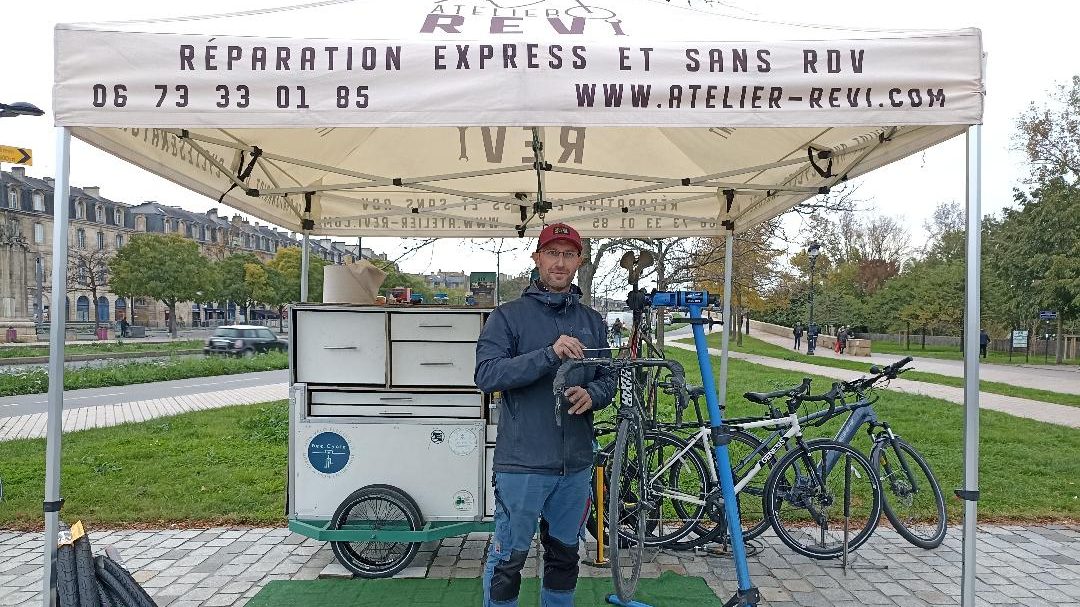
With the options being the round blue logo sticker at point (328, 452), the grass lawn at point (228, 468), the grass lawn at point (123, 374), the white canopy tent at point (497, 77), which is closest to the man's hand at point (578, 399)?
the white canopy tent at point (497, 77)

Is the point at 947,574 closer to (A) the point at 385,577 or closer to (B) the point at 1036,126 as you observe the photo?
(A) the point at 385,577

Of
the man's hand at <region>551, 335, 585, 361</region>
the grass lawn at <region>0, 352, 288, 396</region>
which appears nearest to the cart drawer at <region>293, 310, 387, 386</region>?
the man's hand at <region>551, 335, 585, 361</region>

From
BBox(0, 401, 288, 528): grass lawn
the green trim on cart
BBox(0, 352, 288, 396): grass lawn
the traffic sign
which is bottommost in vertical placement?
BBox(0, 352, 288, 396): grass lawn

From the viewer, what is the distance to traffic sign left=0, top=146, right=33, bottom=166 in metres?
7.49

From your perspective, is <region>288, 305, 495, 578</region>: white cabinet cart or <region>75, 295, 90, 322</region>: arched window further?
<region>75, 295, 90, 322</region>: arched window

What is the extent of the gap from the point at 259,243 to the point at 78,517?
9337cm

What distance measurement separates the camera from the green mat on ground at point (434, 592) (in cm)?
394

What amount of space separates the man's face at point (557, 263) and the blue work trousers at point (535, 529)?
2.74 feet

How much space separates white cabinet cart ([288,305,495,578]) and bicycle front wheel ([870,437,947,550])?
2784 mm

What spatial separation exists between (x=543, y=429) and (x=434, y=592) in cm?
181

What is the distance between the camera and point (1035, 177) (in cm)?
2980

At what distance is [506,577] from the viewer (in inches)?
116

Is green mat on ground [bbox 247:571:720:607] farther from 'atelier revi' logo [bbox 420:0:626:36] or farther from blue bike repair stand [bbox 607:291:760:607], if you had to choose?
'atelier revi' logo [bbox 420:0:626:36]

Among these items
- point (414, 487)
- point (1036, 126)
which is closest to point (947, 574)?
point (414, 487)
